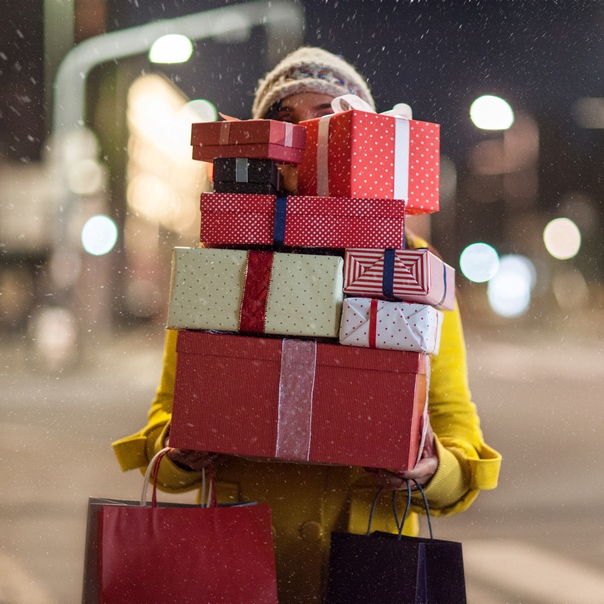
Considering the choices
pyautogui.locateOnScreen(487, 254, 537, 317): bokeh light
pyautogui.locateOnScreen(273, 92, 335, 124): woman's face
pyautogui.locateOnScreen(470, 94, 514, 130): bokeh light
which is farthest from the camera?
pyautogui.locateOnScreen(487, 254, 537, 317): bokeh light

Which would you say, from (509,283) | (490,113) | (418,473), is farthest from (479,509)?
(418,473)

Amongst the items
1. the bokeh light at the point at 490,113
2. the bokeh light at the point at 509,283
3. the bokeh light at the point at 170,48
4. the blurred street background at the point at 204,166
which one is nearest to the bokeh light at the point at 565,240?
the blurred street background at the point at 204,166

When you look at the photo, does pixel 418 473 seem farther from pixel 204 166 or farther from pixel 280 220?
pixel 204 166

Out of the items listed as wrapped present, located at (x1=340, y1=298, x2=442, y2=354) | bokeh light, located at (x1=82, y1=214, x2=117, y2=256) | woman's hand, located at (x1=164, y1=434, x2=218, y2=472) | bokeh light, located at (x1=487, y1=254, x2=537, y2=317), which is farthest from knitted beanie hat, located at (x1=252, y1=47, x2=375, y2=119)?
bokeh light, located at (x1=487, y1=254, x2=537, y2=317)

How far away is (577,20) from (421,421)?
1.39m

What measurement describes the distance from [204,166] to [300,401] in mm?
1699

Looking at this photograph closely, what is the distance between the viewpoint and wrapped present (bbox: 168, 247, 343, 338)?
95 cm

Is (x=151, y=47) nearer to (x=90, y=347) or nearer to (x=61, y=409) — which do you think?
(x=61, y=409)

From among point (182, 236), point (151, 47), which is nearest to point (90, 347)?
point (182, 236)

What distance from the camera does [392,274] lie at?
94 cm

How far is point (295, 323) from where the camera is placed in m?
0.95

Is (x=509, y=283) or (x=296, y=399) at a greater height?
(x=509, y=283)

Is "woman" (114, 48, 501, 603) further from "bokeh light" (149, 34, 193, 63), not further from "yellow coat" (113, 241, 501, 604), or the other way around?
"bokeh light" (149, 34, 193, 63)

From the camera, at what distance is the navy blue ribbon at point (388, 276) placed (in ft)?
3.07
